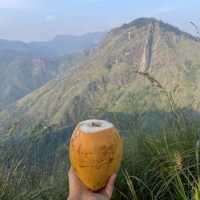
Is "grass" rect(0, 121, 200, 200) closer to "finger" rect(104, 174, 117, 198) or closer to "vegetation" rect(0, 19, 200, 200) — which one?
"vegetation" rect(0, 19, 200, 200)

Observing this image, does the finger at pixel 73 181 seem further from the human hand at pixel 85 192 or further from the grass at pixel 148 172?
the grass at pixel 148 172

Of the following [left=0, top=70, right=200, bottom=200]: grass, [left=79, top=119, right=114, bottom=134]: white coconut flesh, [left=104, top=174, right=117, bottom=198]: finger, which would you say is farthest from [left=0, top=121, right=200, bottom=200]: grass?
[left=79, top=119, right=114, bottom=134]: white coconut flesh

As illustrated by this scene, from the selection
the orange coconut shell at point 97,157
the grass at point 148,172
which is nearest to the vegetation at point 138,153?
the grass at point 148,172

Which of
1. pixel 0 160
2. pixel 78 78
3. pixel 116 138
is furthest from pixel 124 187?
pixel 78 78

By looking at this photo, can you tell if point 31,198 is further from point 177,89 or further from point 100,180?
point 177,89

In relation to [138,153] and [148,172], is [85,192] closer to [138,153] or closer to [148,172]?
[148,172]

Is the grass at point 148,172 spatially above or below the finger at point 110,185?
below

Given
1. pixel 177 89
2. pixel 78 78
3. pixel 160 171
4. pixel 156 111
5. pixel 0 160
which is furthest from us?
pixel 78 78
